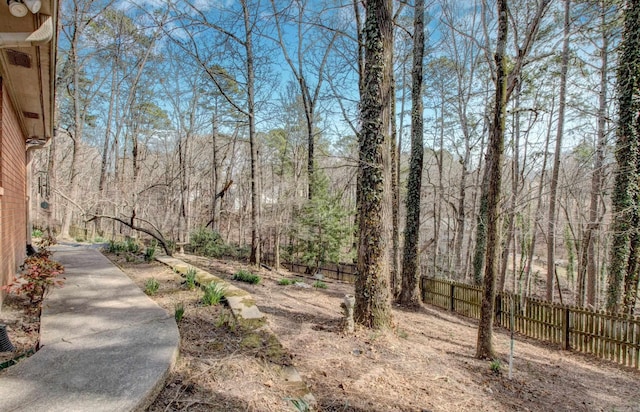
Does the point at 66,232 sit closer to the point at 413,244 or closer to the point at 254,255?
the point at 254,255

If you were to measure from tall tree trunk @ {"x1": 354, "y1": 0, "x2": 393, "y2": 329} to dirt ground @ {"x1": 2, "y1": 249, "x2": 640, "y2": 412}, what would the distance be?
368mm

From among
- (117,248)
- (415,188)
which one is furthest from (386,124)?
(117,248)

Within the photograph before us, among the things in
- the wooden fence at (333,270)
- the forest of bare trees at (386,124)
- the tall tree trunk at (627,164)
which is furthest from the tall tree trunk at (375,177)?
the wooden fence at (333,270)

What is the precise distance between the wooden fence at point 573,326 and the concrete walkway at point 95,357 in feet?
13.7

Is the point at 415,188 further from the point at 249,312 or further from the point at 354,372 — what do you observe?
the point at 354,372

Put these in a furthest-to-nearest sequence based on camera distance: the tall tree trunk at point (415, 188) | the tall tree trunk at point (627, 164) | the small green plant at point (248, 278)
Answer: the tall tree trunk at point (415, 188), the tall tree trunk at point (627, 164), the small green plant at point (248, 278)

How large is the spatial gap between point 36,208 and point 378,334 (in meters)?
13.1

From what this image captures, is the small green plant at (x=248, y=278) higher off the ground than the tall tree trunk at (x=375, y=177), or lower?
lower

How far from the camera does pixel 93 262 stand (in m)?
6.40

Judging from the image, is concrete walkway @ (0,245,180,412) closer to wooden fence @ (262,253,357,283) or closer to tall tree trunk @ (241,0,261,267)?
tall tree trunk @ (241,0,261,267)

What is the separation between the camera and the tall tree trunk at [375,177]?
4016mm

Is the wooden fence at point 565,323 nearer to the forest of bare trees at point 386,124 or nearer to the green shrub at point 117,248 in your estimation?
the forest of bare trees at point 386,124

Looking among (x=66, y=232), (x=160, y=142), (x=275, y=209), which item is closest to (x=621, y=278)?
(x=275, y=209)

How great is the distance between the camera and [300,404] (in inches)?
81.3
